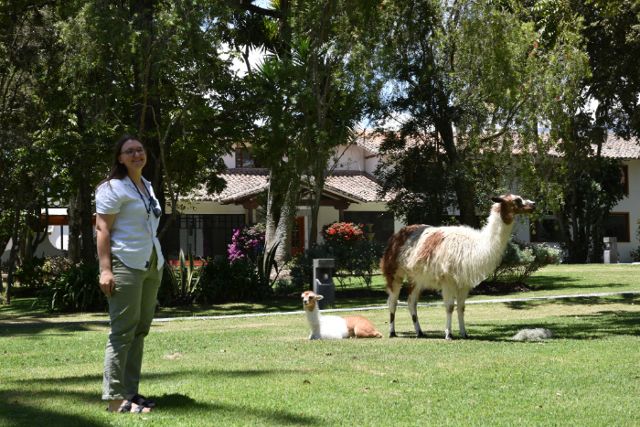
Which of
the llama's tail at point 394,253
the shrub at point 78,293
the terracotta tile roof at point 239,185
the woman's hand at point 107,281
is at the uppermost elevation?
the terracotta tile roof at point 239,185

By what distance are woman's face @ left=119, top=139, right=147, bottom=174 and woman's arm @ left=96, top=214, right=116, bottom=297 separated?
44cm

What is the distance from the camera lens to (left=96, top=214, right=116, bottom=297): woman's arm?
21.6 feet

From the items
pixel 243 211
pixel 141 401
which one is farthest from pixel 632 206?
pixel 141 401

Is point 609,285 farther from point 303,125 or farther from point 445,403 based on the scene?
point 445,403

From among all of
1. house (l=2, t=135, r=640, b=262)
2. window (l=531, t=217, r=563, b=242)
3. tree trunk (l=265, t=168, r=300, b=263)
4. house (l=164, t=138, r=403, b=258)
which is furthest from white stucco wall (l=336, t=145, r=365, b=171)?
tree trunk (l=265, t=168, r=300, b=263)

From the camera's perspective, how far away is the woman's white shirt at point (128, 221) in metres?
6.70

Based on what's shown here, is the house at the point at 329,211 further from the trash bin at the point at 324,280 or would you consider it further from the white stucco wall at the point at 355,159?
the trash bin at the point at 324,280

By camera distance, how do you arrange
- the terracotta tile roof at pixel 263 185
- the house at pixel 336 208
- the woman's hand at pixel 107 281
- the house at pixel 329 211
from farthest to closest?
the house at pixel 336 208
the house at pixel 329 211
the terracotta tile roof at pixel 263 185
the woman's hand at pixel 107 281

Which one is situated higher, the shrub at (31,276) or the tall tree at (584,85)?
the tall tree at (584,85)

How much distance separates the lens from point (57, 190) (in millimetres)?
25156

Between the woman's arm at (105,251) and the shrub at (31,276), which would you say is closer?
the woman's arm at (105,251)

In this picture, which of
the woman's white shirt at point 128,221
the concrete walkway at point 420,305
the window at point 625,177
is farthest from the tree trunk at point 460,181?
the window at point 625,177

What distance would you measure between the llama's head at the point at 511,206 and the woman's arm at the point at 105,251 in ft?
20.4

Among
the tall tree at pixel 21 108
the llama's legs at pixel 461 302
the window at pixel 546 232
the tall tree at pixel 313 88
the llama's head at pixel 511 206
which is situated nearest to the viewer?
the llama's head at pixel 511 206
